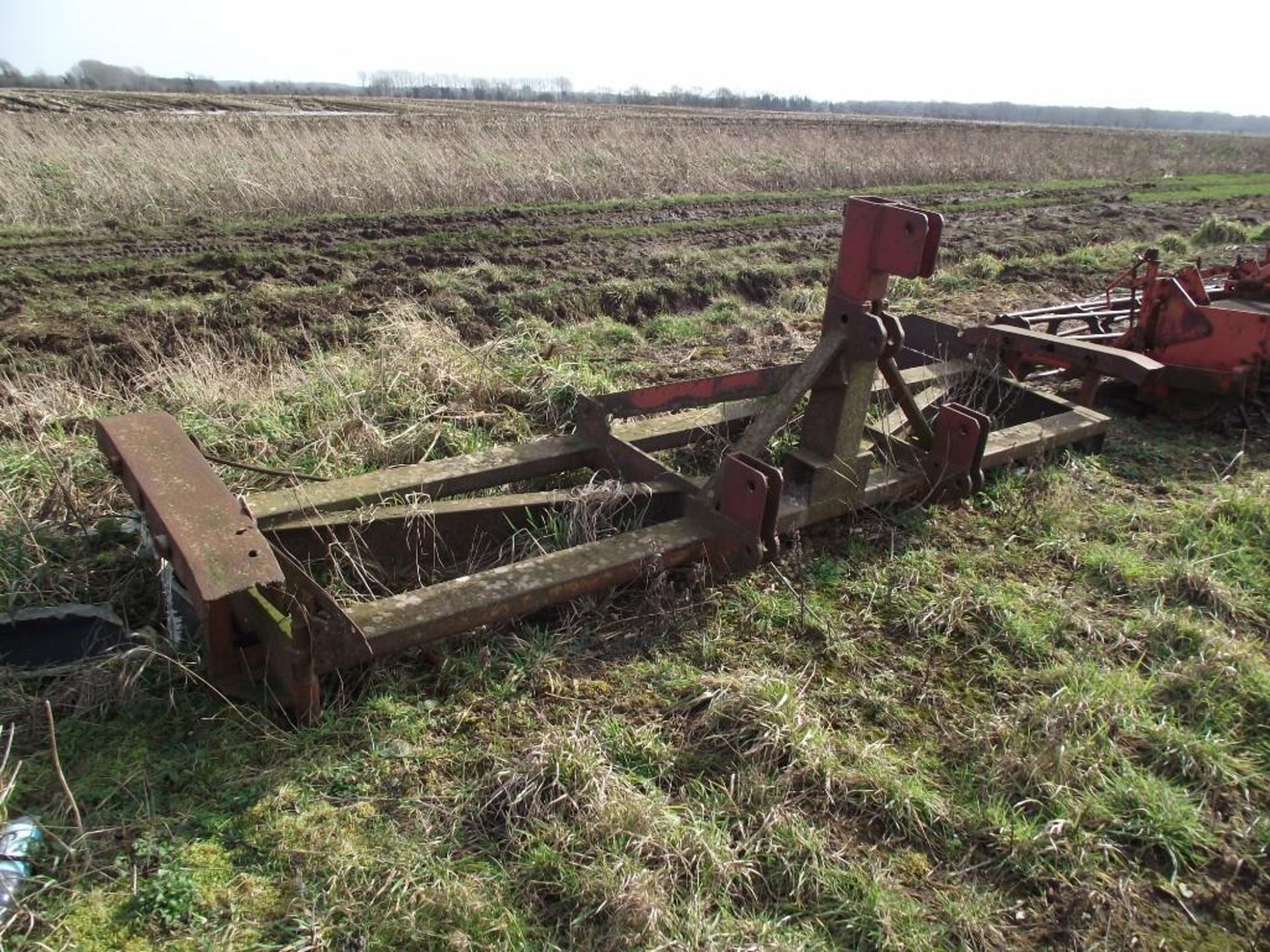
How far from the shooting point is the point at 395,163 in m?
13.8

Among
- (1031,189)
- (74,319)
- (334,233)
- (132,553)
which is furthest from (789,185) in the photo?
(132,553)

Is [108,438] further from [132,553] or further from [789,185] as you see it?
[789,185]

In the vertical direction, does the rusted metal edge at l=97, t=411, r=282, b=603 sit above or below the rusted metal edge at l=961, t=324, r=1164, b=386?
below

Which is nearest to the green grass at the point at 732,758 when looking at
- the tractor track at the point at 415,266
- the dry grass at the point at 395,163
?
the tractor track at the point at 415,266

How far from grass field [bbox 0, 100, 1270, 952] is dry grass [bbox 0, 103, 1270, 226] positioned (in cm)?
783

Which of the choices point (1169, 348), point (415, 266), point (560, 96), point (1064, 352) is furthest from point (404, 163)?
point (560, 96)

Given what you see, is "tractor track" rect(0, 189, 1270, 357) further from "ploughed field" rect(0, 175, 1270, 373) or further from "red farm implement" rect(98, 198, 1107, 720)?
"red farm implement" rect(98, 198, 1107, 720)

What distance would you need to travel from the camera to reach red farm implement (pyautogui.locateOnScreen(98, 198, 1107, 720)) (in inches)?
103

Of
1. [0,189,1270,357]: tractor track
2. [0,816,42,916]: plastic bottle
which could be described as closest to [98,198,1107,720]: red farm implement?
[0,816,42,916]: plastic bottle

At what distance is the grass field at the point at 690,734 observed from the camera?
225cm

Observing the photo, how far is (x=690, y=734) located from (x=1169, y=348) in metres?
4.45

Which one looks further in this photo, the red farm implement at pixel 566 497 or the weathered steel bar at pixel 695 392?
the weathered steel bar at pixel 695 392

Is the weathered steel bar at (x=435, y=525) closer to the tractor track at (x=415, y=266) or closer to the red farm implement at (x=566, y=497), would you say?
the red farm implement at (x=566, y=497)

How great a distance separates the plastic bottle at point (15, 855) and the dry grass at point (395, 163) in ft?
36.3
